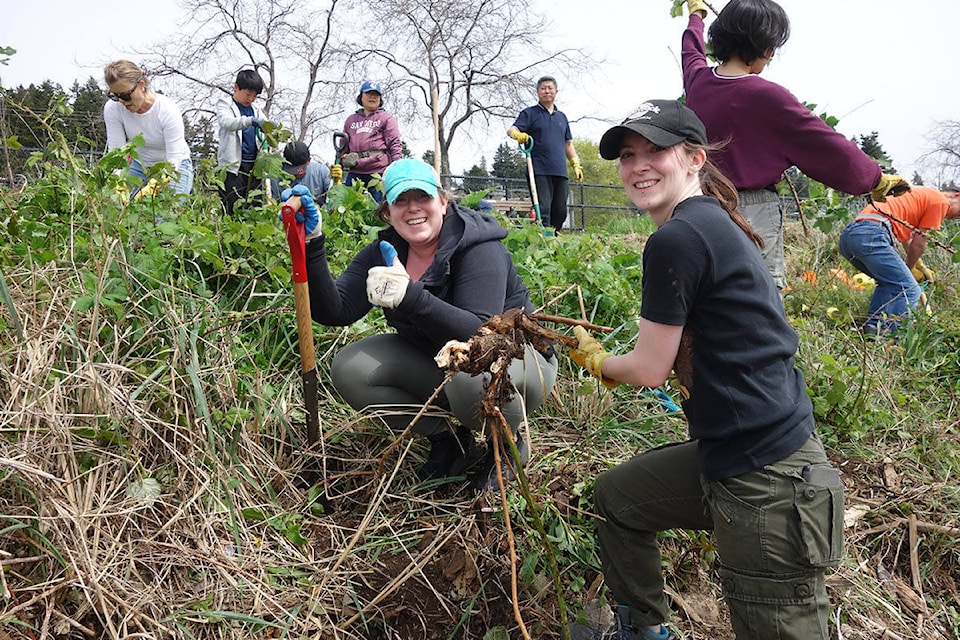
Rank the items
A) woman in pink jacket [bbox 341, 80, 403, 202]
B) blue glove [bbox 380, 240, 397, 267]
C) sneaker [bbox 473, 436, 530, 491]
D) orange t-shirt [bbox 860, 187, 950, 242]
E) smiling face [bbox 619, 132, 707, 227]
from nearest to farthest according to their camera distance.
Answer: smiling face [bbox 619, 132, 707, 227] → blue glove [bbox 380, 240, 397, 267] → sneaker [bbox 473, 436, 530, 491] → orange t-shirt [bbox 860, 187, 950, 242] → woman in pink jacket [bbox 341, 80, 403, 202]

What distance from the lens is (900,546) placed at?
2314 millimetres

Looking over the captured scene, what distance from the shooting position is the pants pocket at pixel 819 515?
132 centimetres

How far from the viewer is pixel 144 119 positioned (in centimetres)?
334

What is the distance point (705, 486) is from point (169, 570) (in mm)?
1266

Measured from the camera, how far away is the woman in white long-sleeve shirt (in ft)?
10.5

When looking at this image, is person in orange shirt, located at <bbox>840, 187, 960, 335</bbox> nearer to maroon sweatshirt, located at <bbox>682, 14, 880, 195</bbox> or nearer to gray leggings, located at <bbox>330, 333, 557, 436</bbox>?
maroon sweatshirt, located at <bbox>682, 14, 880, 195</bbox>

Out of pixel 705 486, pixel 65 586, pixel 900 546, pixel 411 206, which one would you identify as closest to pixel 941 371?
pixel 900 546

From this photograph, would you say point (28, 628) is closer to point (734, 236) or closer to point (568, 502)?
point (568, 502)

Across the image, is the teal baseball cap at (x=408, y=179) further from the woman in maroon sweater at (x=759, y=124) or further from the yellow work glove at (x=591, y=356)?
the woman in maroon sweater at (x=759, y=124)

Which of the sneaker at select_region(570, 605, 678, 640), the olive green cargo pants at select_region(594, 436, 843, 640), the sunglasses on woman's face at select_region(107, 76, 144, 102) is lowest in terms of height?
the sneaker at select_region(570, 605, 678, 640)

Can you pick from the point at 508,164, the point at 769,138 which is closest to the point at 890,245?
the point at 769,138

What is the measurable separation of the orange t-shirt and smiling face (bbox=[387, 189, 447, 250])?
282cm

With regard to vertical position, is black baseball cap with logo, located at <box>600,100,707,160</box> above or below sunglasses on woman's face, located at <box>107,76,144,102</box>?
below

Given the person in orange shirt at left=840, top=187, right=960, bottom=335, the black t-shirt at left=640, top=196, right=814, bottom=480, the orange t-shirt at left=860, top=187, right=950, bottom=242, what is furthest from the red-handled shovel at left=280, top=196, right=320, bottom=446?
the orange t-shirt at left=860, top=187, right=950, bottom=242
